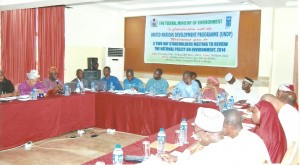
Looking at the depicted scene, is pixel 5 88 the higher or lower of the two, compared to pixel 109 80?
lower

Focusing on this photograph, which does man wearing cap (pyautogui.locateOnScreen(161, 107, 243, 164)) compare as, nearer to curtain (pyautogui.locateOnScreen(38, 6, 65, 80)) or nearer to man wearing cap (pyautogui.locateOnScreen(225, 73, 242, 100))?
man wearing cap (pyautogui.locateOnScreen(225, 73, 242, 100))

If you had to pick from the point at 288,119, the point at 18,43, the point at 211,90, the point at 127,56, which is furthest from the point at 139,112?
the point at 127,56

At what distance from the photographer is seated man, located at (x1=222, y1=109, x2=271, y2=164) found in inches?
81.4

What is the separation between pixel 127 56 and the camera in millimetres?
8906

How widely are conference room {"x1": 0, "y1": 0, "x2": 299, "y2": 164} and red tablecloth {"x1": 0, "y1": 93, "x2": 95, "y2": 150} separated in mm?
15

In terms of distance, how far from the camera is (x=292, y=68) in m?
6.73

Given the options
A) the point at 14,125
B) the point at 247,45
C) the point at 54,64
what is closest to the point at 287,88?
the point at 247,45

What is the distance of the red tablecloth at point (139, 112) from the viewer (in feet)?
16.4

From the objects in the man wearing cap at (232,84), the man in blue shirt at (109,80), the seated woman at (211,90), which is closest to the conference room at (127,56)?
the man in blue shirt at (109,80)

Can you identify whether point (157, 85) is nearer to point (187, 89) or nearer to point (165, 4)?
point (187, 89)

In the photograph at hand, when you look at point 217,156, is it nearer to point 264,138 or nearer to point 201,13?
point 264,138

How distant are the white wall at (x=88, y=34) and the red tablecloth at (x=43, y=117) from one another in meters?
2.24

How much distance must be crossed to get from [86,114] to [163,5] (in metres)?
3.48

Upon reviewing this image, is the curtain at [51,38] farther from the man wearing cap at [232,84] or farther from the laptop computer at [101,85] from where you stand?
the man wearing cap at [232,84]
